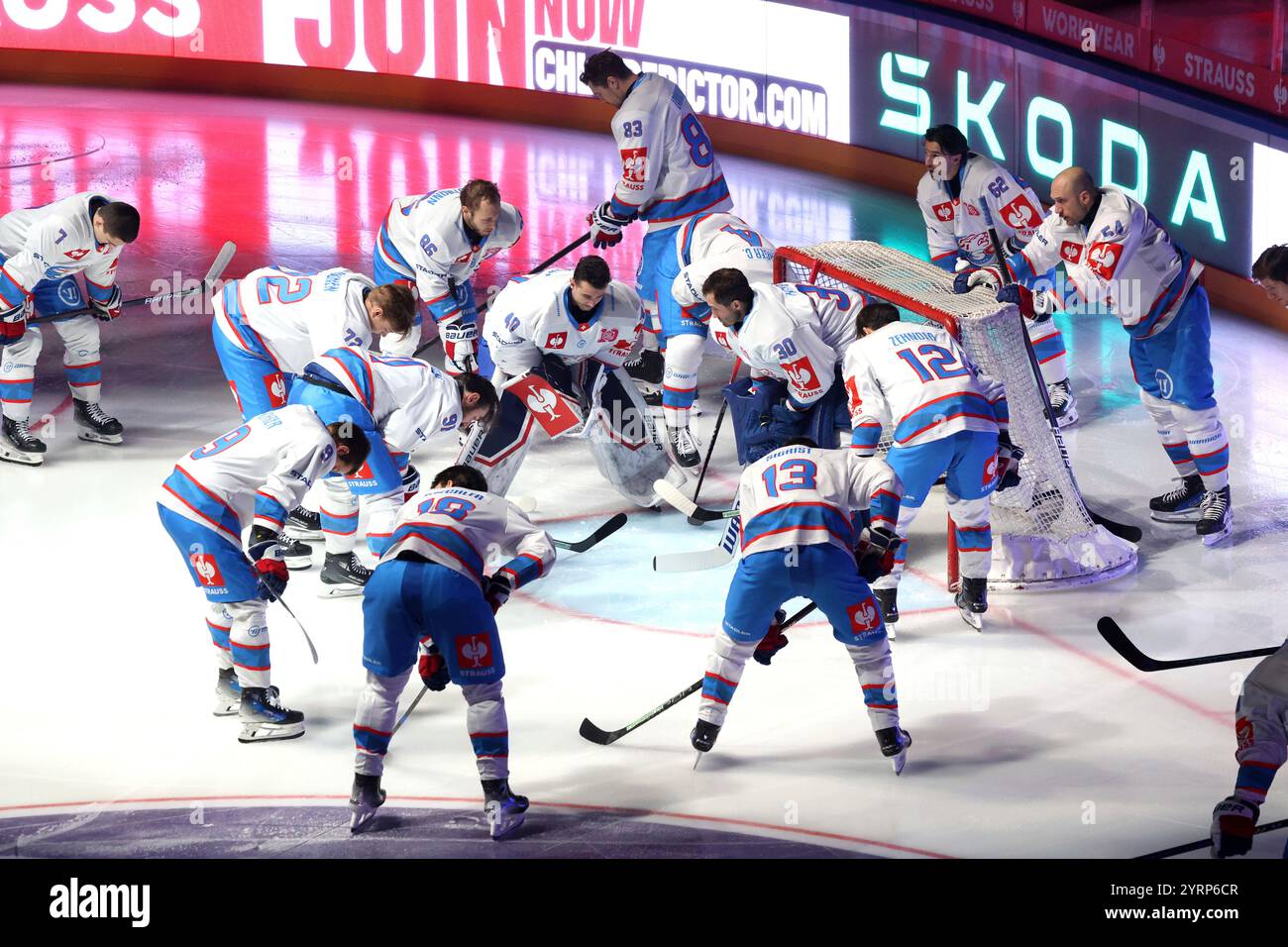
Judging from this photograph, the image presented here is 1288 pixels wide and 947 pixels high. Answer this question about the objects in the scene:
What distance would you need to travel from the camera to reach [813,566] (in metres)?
4.79

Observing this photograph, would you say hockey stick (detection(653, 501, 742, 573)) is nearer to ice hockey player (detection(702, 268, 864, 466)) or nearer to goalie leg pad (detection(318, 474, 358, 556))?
ice hockey player (detection(702, 268, 864, 466))

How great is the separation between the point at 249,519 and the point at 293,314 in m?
1.45

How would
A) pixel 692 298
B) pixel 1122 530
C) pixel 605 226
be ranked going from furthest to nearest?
pixel 605 226 → pixel 692 298 → pixel 1122 530

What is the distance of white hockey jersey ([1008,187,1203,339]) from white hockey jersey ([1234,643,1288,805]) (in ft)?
8.93

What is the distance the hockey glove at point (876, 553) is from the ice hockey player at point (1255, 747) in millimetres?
1062

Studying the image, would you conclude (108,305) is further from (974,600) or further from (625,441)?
(974,600)

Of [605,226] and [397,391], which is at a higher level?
[605,226]

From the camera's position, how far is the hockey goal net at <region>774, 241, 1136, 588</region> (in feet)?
20.4

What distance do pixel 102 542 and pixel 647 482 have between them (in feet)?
7.22

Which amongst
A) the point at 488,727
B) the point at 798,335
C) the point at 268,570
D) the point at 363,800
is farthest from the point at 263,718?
the point at 798,335

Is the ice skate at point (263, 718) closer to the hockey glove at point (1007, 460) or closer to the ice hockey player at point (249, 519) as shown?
the ice hockey player at point (249, 519)

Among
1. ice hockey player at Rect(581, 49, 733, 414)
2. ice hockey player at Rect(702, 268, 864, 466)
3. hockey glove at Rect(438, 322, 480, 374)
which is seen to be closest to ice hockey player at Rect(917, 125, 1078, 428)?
ice hockey player at Rect(581, 49, 733, 414)

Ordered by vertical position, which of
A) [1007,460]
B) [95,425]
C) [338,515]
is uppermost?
[95,425]
